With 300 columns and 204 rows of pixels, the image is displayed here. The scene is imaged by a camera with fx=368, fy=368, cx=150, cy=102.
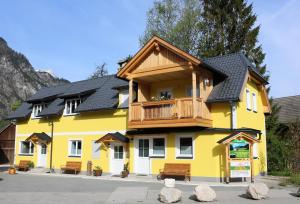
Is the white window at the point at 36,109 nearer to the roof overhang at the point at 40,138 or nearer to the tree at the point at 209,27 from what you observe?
the roof overhang at the point at 40,138

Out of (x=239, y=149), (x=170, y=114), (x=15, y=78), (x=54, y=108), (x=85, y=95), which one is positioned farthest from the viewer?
(x=15, y=78)

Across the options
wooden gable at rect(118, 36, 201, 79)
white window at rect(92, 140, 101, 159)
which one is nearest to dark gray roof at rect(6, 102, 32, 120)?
white window at rect(92, 140, 101, 159)

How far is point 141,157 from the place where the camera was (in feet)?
72.3

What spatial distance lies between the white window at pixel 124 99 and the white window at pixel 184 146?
4623mm

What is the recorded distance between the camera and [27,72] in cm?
12444

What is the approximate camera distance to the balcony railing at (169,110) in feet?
62.0

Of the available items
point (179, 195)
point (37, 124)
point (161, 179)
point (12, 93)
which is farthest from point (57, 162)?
point (12, 93)

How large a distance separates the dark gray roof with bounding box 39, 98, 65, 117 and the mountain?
62.2 meters

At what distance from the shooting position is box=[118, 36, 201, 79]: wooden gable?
770 inches

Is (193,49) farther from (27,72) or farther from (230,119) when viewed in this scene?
(27,72)

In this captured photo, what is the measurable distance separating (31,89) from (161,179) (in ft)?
334

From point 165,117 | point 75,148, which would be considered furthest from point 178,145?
point 75,148

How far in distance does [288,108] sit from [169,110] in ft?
66.2

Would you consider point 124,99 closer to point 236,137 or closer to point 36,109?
point 236,137
